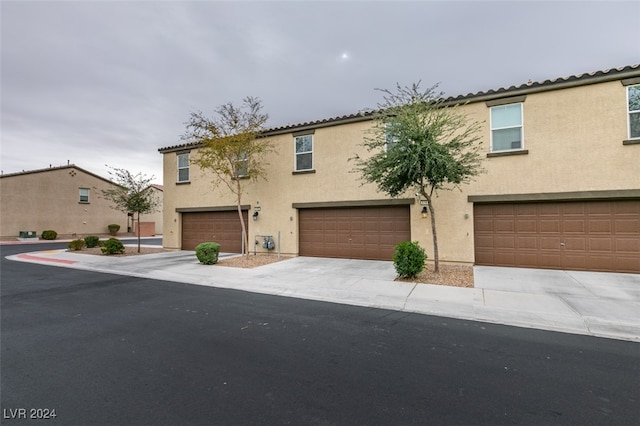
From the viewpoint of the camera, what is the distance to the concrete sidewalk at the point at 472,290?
18.1 ft

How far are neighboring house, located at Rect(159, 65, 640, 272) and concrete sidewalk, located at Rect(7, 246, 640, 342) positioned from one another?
96cm

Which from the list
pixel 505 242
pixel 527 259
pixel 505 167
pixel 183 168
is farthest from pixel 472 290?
pixel 183 168

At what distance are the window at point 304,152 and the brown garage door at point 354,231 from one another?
83.0 inches

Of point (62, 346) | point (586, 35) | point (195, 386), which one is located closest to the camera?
point (195, 386)

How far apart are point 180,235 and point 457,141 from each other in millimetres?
15268

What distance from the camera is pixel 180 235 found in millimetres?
17062

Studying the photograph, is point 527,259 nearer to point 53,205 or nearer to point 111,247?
point 111,247

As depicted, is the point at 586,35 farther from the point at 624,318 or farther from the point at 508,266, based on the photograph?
the point at 624,318

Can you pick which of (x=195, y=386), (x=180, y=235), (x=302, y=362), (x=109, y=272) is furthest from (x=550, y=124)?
(x=180, y=235)

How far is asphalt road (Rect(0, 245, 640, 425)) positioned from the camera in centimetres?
279

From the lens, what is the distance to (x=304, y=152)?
13.7 meters

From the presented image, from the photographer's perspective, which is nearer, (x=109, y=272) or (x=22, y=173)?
(x=109, y=272)

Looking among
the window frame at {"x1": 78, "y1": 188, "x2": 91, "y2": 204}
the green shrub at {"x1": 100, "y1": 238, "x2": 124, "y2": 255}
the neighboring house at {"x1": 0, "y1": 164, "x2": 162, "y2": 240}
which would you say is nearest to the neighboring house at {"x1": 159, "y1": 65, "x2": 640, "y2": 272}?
the green shrub at {"x1": 100, "y1": 238, "x2": 124, "y2": 255}

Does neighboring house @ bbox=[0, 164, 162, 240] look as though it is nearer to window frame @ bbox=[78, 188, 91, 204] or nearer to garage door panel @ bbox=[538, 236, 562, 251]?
window frame @ bbox=[78, 188, 91, 204]
